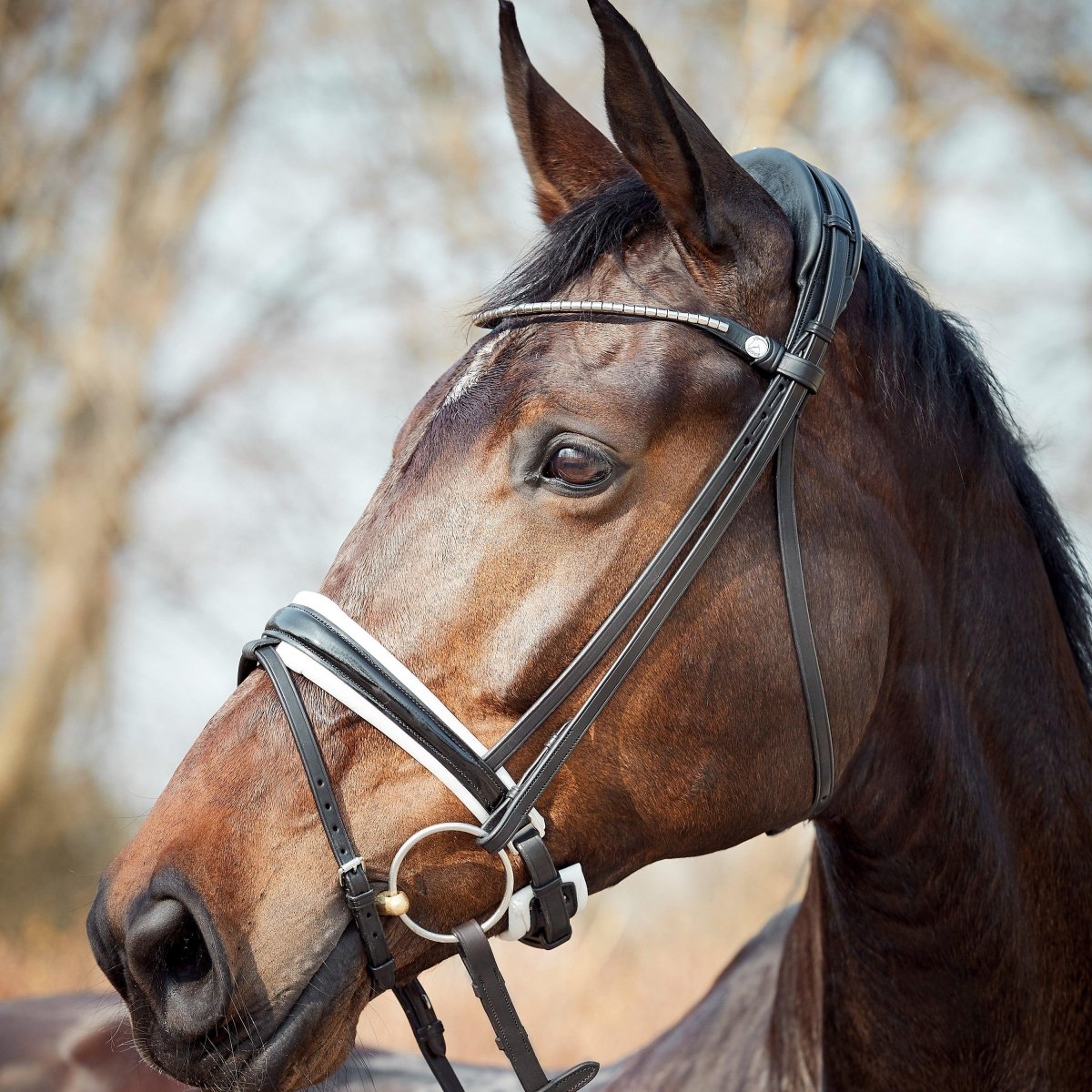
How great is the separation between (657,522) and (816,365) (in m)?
0.41

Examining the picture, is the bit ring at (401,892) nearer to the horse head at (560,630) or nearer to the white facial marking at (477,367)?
the horse head at (560,630)

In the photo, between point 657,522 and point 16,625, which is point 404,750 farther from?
point 16,625

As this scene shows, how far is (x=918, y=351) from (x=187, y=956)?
1.69 meters

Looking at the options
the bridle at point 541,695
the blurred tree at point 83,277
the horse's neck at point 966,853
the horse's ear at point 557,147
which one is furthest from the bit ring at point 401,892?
the blurred tree at point 83,277

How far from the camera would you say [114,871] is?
159cm

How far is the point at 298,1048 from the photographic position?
62.0 inches

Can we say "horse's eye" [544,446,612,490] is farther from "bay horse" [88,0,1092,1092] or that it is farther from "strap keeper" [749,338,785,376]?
"strap keeper" [749,338,785,376]

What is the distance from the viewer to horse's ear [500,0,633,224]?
240 cm

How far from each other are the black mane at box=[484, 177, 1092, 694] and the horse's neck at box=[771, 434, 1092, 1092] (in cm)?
14

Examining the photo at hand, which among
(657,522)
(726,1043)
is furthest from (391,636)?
(726,1043)

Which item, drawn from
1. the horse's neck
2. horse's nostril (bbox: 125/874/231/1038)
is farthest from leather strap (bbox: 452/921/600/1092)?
the horse's neck

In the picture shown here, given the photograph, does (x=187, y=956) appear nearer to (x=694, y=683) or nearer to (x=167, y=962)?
(x=167, y=962)

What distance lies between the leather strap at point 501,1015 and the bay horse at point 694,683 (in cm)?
5

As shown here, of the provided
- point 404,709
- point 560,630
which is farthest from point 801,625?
point 404,709
